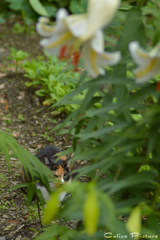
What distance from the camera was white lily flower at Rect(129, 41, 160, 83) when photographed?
0.74 m

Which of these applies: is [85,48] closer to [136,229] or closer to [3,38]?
[136,229]

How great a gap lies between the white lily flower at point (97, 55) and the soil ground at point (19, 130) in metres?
1.29

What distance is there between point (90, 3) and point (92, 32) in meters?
0.07

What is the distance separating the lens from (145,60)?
750 mm

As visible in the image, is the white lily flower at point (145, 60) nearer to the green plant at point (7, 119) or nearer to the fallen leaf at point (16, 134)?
the fallen leaf at point (16, 134)

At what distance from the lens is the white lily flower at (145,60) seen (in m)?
0.74

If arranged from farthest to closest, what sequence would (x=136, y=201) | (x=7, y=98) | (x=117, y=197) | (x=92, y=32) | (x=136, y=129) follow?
1. (x=7, y=98)
2. (x=117, y=197)
3. (x=136, y=201)
4. (x=136, y=129)
5. (x=92, y=32)

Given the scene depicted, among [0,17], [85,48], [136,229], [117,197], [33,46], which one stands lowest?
[33,46]

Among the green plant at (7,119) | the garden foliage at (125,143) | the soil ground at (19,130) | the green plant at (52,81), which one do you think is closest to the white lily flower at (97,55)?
the garden foliage at (125,143)

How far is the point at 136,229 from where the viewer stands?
76 cm

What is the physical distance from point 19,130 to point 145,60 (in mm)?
2415

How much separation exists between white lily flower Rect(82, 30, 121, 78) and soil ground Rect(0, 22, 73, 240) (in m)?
1.29

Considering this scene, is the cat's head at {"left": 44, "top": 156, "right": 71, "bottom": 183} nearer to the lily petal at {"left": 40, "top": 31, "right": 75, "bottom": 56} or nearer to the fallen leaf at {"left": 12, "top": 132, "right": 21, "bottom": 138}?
the fallen leaf at {"left": 12, "top": 132, "right": 21, "bottom": 138}

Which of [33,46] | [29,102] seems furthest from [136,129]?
[33,46]
